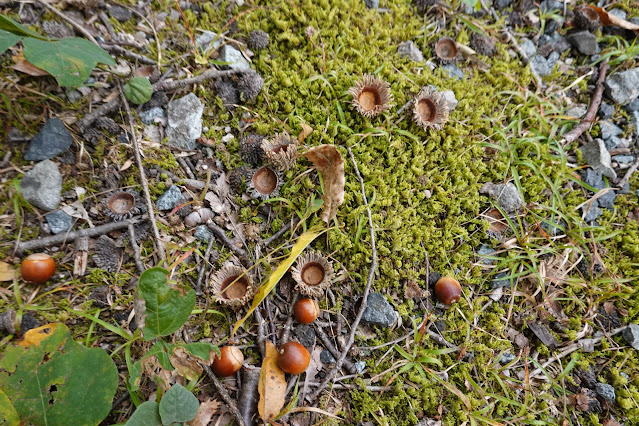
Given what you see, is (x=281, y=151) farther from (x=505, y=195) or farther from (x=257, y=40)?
(x=505, y=195)

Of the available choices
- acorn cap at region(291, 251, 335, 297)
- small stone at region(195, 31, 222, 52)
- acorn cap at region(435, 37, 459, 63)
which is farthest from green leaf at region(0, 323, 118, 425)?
acorn cap at region(435, 37, 459, 63)

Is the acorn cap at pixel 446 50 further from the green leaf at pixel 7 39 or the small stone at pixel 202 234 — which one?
the green leaf at pixel 7 39

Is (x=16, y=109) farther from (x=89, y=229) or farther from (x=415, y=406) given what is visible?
(x=415, y=406)

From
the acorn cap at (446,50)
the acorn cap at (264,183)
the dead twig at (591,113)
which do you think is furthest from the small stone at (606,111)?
the acorn cap at (264,183)

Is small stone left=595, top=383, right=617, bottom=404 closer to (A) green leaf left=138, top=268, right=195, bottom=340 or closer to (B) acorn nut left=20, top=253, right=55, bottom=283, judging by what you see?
(A) green leaf left=138, top=268, right=195, bottom=340

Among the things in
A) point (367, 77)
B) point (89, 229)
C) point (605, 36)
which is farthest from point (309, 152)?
point (605, 36)

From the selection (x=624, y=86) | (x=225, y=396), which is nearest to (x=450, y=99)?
(x=624, y=86)

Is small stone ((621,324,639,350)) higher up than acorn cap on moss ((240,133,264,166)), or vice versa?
acorn cap on moss ((240,133,264,166))
